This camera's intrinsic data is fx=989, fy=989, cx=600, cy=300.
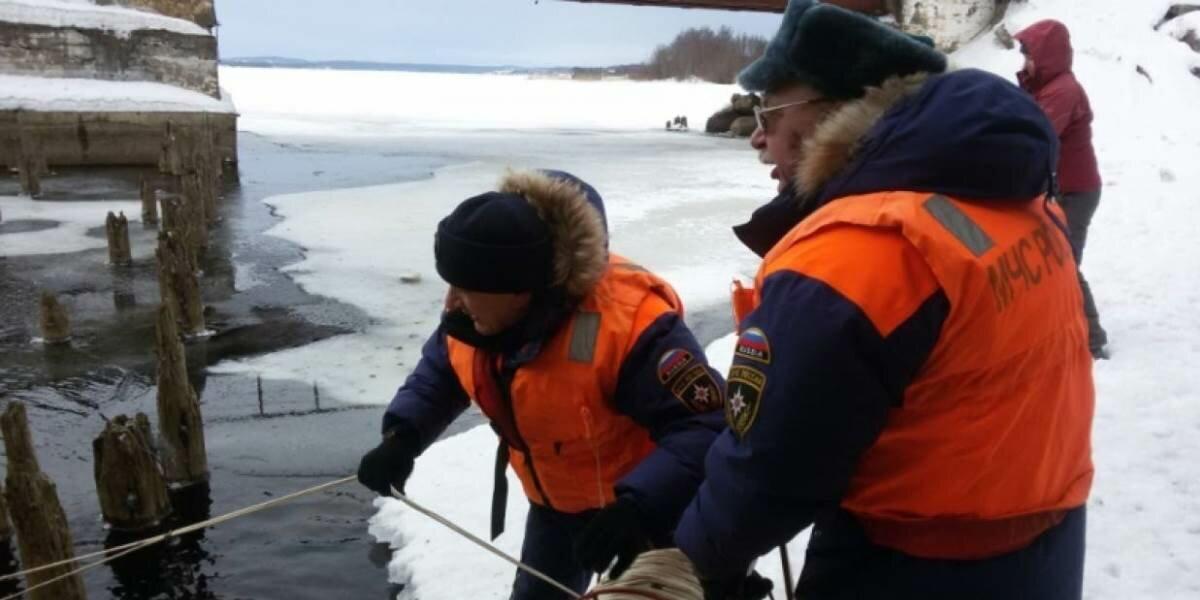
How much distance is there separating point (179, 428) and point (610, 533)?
5.31 metres

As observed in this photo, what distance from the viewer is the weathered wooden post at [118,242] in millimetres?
13805

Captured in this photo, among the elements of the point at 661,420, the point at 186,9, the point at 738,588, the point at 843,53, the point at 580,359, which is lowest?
the point at 738,588

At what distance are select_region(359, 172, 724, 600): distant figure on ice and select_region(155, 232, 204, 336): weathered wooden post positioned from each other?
27.5 ft

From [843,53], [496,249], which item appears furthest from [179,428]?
[843,53]

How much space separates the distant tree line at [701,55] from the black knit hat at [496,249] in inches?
3335

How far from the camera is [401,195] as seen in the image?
20156mm

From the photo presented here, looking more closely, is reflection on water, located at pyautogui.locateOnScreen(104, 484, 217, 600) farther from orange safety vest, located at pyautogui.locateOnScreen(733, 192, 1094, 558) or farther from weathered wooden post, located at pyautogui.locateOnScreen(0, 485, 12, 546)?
orange safety vest, located at pyautogui.locateOnScreen(733, 192, 1094, 558)

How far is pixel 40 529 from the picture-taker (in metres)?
4.88

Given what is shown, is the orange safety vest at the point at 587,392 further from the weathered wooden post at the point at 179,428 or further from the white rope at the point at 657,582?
the weathered wooden post at the point at 179,428

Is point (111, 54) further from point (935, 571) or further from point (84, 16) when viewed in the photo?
point (935, 571)

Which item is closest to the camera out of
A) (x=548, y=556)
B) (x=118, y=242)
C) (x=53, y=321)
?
(x=548, y=556)

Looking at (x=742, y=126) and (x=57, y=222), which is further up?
(x=742, y=126)

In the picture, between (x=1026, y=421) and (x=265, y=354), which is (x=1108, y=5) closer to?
(x=265, y=354)

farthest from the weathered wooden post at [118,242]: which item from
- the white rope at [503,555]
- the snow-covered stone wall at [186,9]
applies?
the snow-covered stone wall at [186,9]
